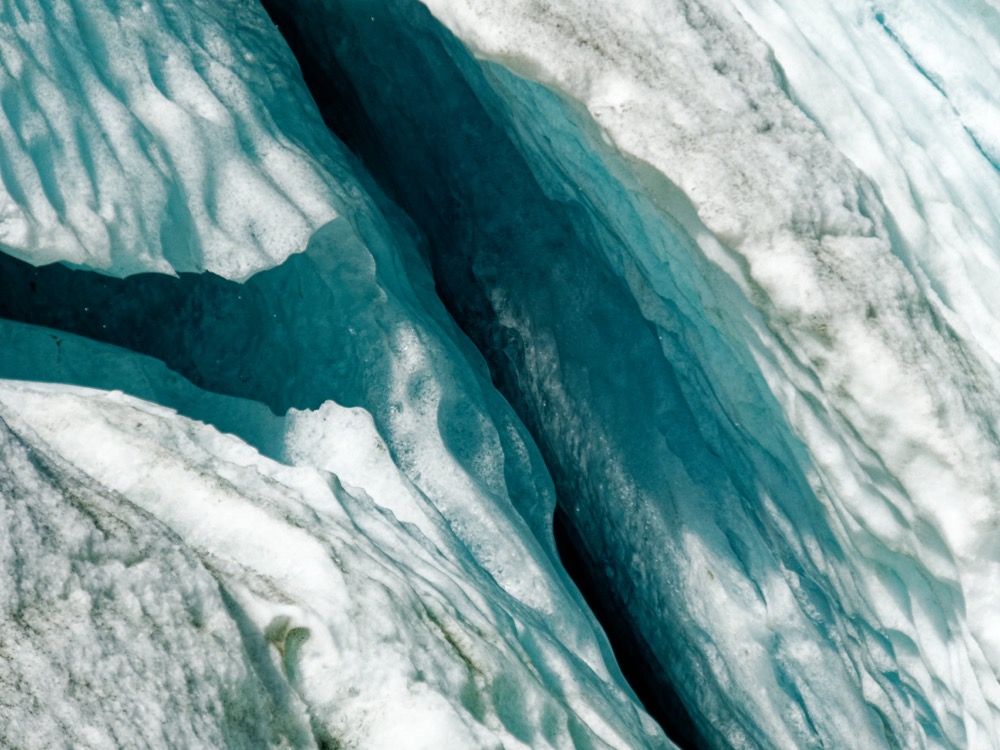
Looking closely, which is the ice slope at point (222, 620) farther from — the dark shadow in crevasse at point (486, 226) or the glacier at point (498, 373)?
the dark shadow in crevasse at point (486, 226)

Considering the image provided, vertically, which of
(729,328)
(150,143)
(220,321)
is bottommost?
(220,321)

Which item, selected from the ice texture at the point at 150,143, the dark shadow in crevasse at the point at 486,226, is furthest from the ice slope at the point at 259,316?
the dark shadow in crevasse at the point at 486,226

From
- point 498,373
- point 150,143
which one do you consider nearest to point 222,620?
point 150,143

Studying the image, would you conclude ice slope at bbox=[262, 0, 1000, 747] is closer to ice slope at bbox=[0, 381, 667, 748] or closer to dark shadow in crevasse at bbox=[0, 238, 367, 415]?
dark shadow in crevasse at bbox=[0, 238, 367, 415]

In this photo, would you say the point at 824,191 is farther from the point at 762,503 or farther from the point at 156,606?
the point at 156,606

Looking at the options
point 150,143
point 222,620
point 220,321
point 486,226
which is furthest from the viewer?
point 486,226

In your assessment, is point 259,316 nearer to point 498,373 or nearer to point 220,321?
point 220,321
